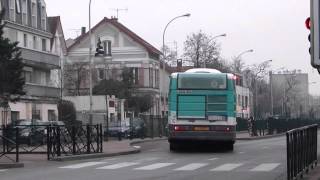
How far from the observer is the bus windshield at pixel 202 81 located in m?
28.8

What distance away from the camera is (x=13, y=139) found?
2473 cm

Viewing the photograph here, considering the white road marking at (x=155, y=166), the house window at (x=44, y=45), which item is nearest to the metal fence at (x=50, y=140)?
the white road marking at (x=155, y=166)

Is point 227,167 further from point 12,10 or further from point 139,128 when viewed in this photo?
point 12,10

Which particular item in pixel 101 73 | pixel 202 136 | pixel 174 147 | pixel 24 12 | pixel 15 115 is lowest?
pixel 174 147

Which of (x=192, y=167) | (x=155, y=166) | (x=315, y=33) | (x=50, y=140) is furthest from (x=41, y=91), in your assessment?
(x=315, y=33)

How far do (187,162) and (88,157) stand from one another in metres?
5.28

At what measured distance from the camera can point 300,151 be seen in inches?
598

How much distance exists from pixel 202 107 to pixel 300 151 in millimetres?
13576

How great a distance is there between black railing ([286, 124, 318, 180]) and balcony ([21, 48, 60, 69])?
42.7 meters

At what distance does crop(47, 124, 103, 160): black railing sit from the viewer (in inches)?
1021

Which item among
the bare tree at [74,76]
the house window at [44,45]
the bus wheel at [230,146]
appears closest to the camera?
the bus wheel at [230,146]

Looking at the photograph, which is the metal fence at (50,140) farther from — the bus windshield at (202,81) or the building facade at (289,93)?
the building facade at (289,93)

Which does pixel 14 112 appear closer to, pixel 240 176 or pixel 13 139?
pixel 13 139

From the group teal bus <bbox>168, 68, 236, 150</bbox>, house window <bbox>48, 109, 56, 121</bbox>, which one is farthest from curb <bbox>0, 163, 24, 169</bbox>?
house window <bbox>48, 109, 56, 121</bbox>
